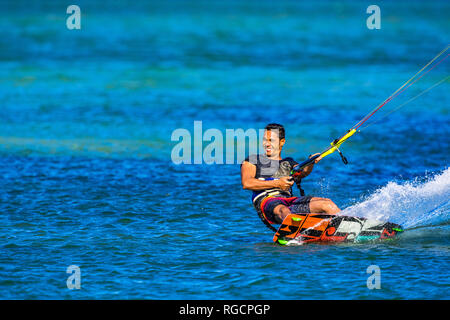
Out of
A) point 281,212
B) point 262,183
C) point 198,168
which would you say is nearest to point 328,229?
point 281,212

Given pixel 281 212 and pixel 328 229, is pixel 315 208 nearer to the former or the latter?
pixel 328 229

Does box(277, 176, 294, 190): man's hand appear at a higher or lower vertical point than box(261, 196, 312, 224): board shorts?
higher

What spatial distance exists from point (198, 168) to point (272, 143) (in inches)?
249

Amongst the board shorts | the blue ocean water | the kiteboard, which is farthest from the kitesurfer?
the blue ocean water

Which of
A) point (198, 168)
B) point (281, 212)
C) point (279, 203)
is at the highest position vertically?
point (198, 168)

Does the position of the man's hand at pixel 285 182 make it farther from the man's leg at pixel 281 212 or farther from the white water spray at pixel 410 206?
the white water spray at pixel 410 206

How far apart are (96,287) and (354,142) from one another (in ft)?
41.1

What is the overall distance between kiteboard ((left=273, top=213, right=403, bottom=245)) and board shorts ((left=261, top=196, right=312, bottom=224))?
27cm

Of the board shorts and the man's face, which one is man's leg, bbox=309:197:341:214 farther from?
the man's face

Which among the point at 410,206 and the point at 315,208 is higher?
the point at 410,206

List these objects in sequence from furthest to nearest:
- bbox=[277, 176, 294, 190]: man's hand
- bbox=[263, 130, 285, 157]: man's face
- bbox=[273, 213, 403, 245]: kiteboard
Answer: bbox=[263, 130, 285, 157]: man's face
bbox=[277, 176, 294, 190]: man's hand
bbox=[273, 213, 403, 245]: kiteboard

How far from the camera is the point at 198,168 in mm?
18688

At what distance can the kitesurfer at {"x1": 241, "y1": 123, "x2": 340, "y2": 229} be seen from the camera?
40.1 ft
